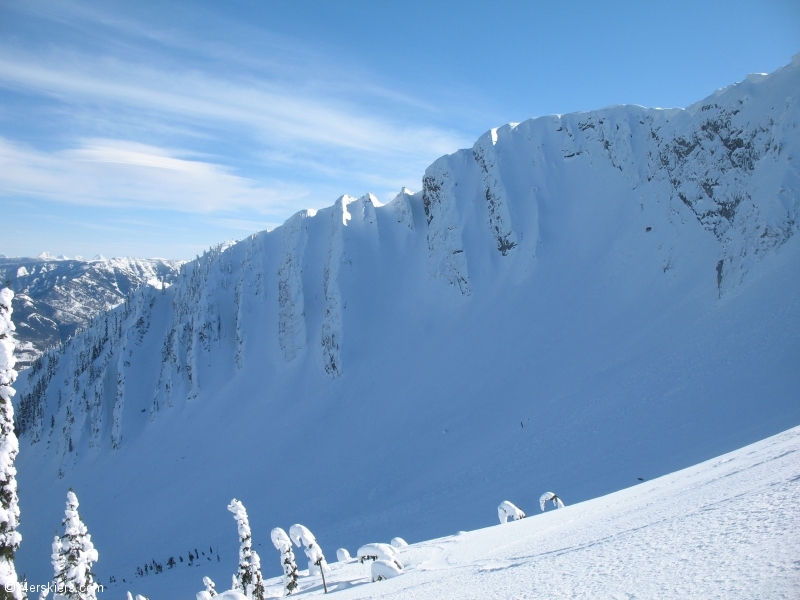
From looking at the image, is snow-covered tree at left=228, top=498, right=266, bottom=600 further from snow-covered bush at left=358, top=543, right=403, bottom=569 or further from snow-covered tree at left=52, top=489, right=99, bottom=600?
snow-covered tree at left=52, top=489, right=99, bottom=600

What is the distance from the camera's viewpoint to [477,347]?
161ft

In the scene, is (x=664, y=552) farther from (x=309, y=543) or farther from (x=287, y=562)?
(x=287, y=562)

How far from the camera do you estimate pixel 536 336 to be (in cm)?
4569

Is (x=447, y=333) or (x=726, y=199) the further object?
(x=447, y=333)

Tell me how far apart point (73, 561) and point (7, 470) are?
23.8 ft

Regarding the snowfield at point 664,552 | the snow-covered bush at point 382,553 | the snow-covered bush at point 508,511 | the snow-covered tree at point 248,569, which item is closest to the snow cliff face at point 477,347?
the snow-covered bush at point 508,511

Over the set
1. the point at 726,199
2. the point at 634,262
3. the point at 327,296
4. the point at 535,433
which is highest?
the point at 327,296

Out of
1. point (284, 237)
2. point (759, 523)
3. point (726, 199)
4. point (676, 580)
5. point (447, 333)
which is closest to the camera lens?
point (676, 580)

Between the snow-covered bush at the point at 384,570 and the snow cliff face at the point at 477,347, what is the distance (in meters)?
14.2

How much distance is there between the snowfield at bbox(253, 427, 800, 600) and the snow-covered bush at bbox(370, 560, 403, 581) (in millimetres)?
1132

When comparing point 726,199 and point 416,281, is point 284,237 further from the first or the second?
point 726,199

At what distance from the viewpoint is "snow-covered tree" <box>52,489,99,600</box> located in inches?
569

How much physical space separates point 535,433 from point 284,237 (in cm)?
5375

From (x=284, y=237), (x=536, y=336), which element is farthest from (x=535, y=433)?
(x=284, y=237)
